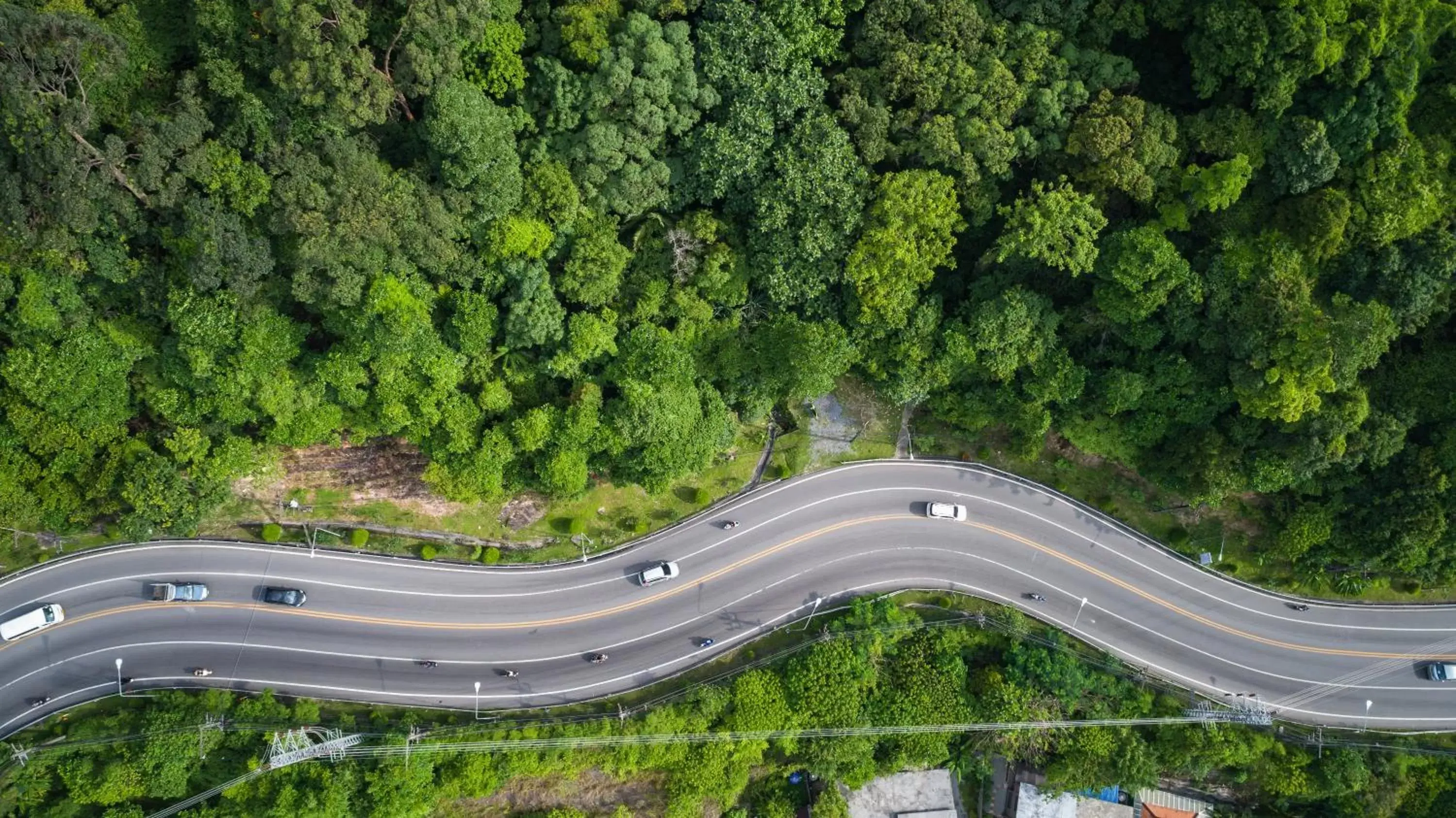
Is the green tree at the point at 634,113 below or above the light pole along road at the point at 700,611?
above

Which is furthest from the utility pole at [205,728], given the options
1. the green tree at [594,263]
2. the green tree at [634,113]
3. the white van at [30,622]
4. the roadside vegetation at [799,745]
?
the green tree at [634,113]

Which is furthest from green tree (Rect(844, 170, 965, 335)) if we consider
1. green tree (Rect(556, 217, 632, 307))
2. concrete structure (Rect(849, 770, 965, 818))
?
concrete structure (Rect(849, 770, 965, 818))

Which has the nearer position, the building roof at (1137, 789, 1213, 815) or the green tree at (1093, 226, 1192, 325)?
the green tree at (1093, 226, 1192, 325)

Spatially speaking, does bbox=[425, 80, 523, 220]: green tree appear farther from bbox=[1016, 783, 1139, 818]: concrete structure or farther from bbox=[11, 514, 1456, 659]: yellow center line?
bbox=[1016, 783, 1139, 818]: concrete structure

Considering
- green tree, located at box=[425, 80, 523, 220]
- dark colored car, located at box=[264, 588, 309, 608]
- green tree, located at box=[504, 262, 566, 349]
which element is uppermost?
green tree, located at box=[425, 80, 523, 220]

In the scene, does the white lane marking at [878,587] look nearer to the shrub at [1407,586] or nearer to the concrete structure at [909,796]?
the shrub at [1407,586]
